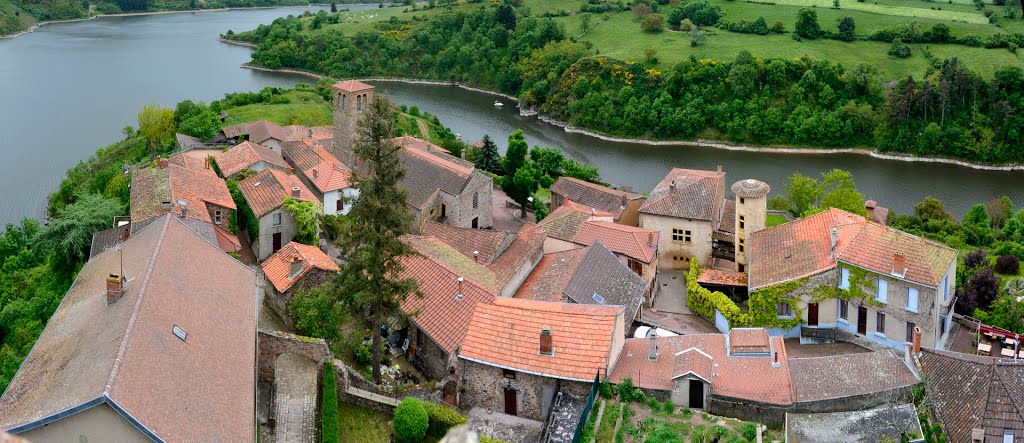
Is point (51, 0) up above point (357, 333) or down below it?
above

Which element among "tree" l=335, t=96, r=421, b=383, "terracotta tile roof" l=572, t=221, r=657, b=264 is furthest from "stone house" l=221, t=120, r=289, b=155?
"tree" l=335, t=96, r=421, b=383

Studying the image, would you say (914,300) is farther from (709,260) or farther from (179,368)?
(179,368)

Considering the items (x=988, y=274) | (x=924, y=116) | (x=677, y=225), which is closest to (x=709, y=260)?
(x=677, y=225)

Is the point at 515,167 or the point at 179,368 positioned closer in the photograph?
the point at 179,368

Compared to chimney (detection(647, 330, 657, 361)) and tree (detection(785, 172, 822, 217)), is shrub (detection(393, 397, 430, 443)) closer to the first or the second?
chimney (detection(647, 330, 657, 361))

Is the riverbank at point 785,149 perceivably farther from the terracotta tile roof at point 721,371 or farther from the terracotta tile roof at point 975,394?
the terracotta tile roof at point 721,371

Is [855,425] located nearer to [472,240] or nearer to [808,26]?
[472,240]

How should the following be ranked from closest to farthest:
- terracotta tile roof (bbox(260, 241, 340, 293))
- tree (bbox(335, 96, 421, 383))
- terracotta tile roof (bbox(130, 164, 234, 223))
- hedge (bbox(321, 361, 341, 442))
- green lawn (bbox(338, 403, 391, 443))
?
1. hedge (bbox(321, 361, 341, 442))
2. green lawn (bbox(338, 403, 391, 443))
3. tree (bbox(335, 96, 421, 383))
4. terracotta tile roof (bbox(260, 241, 340, 293))
5. terracotta tile roof (bbox(130, 164, 234, 223))
